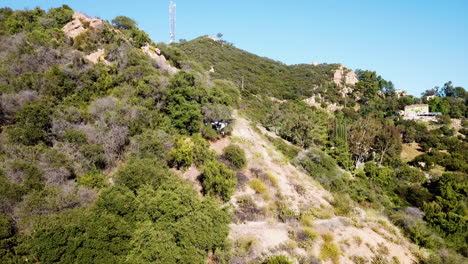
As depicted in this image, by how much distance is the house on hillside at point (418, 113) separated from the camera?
69.3m

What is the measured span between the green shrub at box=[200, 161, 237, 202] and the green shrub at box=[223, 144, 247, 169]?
10.5 feet

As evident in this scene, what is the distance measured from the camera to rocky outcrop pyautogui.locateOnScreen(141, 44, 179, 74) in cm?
2954

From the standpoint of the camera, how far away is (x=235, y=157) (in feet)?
69.4

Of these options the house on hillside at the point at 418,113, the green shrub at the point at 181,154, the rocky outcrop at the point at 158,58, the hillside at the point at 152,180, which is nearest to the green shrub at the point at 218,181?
the hillside at the point at 152,180

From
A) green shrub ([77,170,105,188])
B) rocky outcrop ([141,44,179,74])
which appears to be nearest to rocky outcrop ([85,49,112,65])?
rocky outcrop ([141,44,179,74])

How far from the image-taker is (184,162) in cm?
1934

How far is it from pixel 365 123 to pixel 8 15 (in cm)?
5468

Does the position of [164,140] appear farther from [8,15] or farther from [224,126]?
[8,15]

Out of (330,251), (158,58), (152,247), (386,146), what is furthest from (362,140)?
(152,247)

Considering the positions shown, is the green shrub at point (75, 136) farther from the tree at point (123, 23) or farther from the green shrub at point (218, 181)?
the tree at point (123, 23)

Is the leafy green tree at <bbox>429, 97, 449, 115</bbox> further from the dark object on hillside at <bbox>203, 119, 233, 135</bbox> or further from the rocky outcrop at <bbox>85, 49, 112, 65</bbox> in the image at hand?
the rocky outcrop at <bbox>85, 49, 112, 65</bbox>

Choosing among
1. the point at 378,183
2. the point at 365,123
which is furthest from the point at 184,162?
the point at 365,123

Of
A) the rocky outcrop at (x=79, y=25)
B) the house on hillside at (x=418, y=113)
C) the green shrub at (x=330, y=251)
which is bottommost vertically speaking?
the green shrub at (x=330, y=251)

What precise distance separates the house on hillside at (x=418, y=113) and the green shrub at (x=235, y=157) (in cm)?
6630
